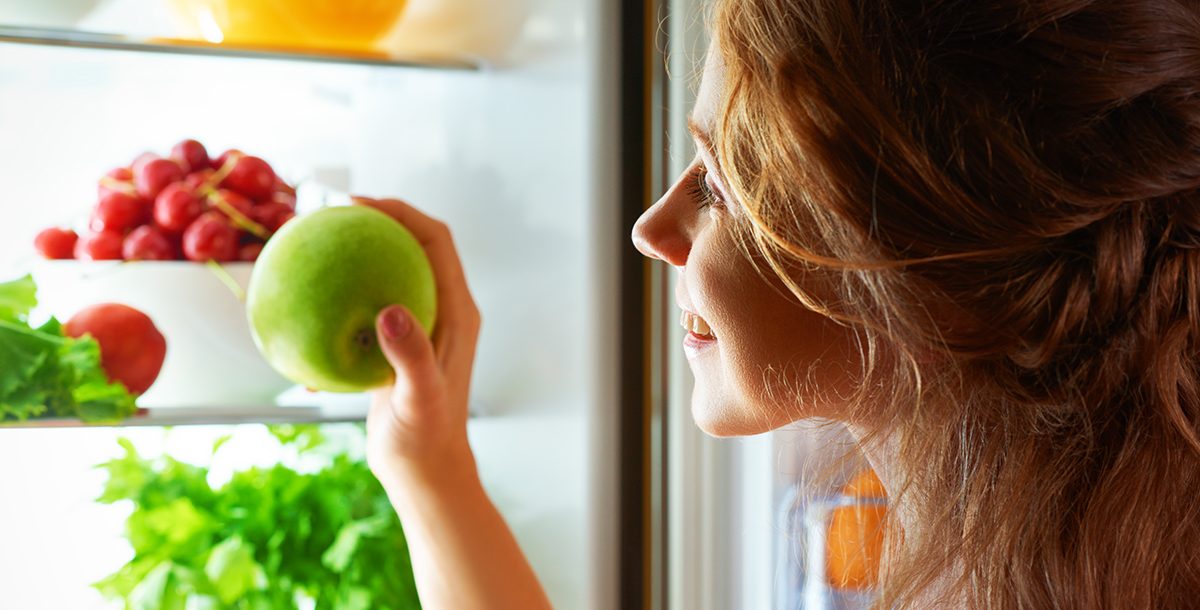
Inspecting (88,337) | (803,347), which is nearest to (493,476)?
(88,337)

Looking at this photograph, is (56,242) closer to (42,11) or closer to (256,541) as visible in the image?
(42,11)

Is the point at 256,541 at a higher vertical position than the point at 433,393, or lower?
lower

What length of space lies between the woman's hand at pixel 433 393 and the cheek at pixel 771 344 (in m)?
0.31

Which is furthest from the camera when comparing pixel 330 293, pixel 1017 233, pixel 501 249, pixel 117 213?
pixel 501 249

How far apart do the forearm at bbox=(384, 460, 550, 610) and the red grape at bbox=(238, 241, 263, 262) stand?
0.22 meters

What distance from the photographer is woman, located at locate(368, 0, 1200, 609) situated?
0.46 metres

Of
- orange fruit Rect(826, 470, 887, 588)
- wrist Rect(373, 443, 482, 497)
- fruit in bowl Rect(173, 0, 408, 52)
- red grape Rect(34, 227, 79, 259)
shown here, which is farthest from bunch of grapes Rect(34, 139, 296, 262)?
orange fruit Rect(826, 470, 887, 588)

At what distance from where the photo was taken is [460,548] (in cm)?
81

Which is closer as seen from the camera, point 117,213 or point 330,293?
point 330,293

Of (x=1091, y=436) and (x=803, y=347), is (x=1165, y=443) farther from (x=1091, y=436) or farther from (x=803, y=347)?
(x=803, y=347)

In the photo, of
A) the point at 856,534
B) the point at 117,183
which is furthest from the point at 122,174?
the point at 856,534

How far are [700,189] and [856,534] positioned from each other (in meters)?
0.38

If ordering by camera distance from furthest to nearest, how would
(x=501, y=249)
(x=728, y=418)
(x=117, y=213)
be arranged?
(x=501, y=249), (x=117, y=213), (x=728, y=418)

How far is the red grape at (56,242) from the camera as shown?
853 mm
